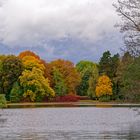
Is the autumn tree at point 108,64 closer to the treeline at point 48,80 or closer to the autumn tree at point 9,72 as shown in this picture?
the treeline at point 48,80

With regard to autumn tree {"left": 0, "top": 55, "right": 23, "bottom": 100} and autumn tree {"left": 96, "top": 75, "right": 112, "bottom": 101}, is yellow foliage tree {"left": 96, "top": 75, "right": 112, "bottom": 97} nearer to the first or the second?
autumn tree {"left": 96, "top": 75, "right": 112, "bottom": 101}

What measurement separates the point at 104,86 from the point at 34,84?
54.2 feet

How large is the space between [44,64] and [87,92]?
13475mm

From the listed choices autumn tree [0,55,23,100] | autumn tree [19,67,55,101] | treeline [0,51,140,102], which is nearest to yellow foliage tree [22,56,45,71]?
treeline [0,51,140,102]

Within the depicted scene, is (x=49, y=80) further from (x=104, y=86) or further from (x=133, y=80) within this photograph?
(x=133, y=80)

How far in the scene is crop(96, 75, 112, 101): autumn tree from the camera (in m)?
132

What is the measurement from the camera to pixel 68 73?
14362cm

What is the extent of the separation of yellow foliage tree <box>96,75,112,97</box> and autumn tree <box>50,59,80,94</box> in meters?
10.7

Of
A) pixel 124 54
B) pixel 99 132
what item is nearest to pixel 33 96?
pixel 99 132

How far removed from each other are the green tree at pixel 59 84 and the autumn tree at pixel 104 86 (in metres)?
9.07

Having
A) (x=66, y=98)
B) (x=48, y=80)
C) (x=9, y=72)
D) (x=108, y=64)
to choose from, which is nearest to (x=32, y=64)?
(x=48, y=80)

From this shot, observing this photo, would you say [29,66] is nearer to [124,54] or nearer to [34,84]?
[34,84]

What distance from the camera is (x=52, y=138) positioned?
4456cm

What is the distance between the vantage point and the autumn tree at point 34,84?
129375mm
